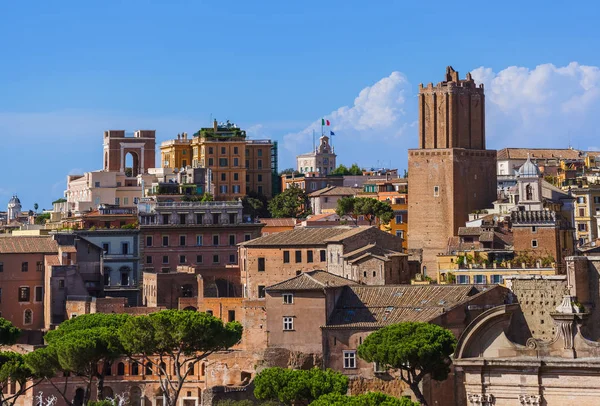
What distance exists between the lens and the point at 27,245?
10125cm

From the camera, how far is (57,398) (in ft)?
290

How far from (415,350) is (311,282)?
10.5 meters

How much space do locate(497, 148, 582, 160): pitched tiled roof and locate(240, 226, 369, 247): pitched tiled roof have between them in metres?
52.8

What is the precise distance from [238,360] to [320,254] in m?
11.6

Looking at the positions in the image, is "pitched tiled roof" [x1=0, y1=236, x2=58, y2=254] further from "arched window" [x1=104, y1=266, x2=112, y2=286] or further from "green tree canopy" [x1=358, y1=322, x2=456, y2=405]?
"green tree canopy" [x1=358, y1=322, x2=456, y2=405]

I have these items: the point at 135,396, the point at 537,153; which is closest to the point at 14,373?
the point at 135,396

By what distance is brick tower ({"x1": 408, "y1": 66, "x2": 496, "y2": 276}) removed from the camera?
349ft

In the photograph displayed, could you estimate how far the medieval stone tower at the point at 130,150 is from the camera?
134625mm

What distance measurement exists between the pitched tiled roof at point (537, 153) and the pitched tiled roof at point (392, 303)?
2717 inches

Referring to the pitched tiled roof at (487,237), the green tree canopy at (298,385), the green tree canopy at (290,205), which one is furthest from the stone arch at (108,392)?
the green tree canopy at (290,205)

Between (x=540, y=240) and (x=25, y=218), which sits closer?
(x=540, y=240)

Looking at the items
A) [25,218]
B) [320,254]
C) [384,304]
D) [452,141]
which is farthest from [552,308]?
[25,218]

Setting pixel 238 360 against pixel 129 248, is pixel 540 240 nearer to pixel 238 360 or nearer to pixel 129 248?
pixel 238 360

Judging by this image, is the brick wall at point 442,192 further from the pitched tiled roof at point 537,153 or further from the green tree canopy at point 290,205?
the pitched tiled roof at point 537,153
